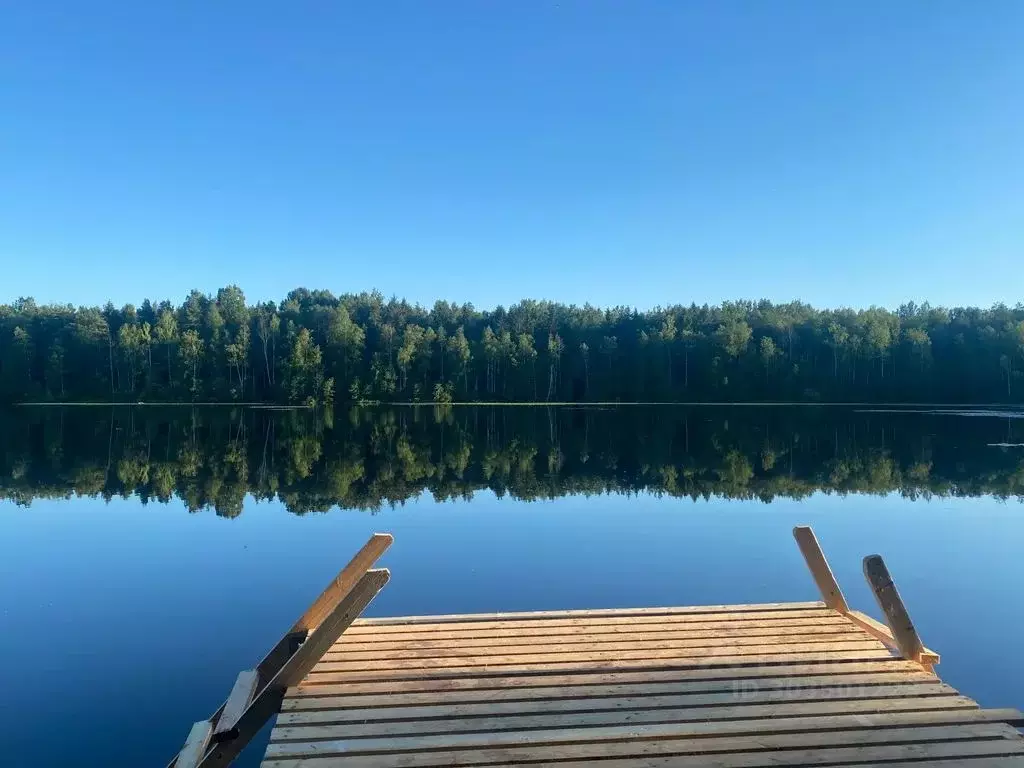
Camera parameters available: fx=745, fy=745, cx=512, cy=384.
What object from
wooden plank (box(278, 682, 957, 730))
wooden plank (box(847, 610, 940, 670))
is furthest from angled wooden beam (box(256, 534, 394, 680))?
wooden plank (box(847, 610, 940, 670))

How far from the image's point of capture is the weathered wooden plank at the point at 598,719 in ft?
15.4

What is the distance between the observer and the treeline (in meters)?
87.0

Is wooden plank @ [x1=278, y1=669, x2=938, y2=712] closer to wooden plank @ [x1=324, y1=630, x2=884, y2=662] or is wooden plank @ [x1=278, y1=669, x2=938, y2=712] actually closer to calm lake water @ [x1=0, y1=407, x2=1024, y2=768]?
wooden plank @ [x1=324, y1=630, x2=884, y2=662]

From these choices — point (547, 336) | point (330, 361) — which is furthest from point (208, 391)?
point (547, 336)

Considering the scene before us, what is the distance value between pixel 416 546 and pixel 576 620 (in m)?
8.35

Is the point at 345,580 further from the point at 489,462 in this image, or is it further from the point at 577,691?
the point at 489,462

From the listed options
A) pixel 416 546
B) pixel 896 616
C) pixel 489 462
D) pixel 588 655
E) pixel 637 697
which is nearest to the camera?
pixel 637 697

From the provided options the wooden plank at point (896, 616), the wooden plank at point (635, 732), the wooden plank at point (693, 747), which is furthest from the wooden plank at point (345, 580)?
the wooden plank at point (896, 616)

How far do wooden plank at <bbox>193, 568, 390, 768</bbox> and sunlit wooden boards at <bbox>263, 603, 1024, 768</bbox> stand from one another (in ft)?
0.49

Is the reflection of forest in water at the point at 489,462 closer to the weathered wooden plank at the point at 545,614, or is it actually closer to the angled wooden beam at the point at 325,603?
the weathered wooden plank at the point at 545,614

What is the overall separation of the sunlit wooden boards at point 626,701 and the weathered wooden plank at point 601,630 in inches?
0.8

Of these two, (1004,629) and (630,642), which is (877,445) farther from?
(630,642)

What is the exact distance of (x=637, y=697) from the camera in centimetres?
530

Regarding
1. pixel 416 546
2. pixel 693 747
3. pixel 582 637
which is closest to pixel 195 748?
pixel 582 637
